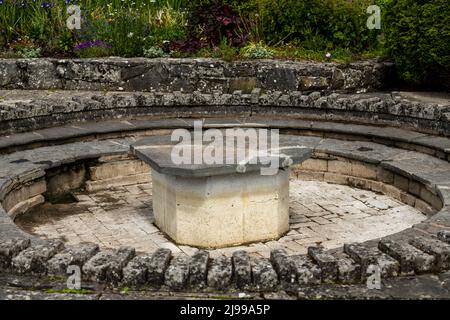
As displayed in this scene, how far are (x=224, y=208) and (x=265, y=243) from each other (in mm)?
474

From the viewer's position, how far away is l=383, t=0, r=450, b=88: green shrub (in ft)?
29.2

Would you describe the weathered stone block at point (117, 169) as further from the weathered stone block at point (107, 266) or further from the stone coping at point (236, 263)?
the weathered stone block at point (107, 266)

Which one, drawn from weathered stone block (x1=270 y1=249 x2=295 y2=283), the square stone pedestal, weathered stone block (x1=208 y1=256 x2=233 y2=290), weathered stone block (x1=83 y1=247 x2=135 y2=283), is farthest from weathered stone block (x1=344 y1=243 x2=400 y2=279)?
the square stone pedestal

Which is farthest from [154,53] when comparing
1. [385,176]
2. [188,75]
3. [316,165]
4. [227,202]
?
[227,202]

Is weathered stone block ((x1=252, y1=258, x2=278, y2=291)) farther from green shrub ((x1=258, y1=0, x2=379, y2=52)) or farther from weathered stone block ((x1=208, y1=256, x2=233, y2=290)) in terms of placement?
green shrub ((x1=258, y1=0, x2=379, y2=52))

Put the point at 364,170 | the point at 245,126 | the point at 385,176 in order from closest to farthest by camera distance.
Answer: the point at 385,176 < the point at 364,170 < the point at 245,126

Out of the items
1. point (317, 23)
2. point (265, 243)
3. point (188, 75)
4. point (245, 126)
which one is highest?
point (317, 23)

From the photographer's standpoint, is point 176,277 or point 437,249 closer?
point 176,277

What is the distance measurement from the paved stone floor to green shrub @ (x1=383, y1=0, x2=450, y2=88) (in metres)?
2.55

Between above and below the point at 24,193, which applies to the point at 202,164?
above

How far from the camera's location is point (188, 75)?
31.8 ft

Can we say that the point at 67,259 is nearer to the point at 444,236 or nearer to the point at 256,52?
the point at 444,236

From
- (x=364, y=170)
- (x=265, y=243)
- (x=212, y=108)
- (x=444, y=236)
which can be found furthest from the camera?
(x=212, y=108)
